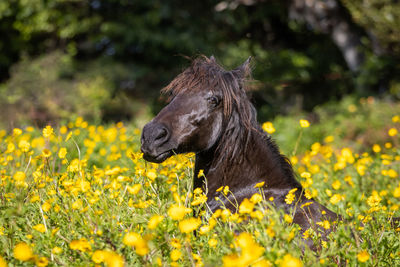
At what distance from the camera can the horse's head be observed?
101 inches

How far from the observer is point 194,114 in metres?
2.67

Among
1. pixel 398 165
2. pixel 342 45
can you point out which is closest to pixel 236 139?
pixel 398 165

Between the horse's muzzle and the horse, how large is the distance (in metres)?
0.07

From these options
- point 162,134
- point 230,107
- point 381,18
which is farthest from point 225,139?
point 381,18

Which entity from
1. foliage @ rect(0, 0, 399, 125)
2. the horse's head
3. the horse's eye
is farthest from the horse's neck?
foliage @ rect(0, 0, 399, 125)

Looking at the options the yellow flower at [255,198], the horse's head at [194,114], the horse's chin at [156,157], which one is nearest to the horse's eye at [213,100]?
the horse's head at [194,114]

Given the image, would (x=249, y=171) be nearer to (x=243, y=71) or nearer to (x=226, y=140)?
(x=226, y=140)

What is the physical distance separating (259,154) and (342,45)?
11.4 meters

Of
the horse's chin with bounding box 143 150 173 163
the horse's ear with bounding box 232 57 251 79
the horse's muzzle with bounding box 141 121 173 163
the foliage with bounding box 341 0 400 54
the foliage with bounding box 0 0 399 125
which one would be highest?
the horse's ear with bounding box 232 57 251 79

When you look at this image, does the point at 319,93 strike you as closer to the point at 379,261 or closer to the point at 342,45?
the point at 342,45

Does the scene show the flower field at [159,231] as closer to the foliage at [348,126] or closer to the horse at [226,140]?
the horse at [226,140]

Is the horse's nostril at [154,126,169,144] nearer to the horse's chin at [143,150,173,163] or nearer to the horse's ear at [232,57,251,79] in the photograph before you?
the horse's chin at [143,150,173,163]

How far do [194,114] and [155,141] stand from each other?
329 mm

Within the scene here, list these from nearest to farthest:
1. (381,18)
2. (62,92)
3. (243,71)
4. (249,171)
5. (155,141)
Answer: (155,141)
(249,171)
(243,71)
(381,18)
(62,92)
